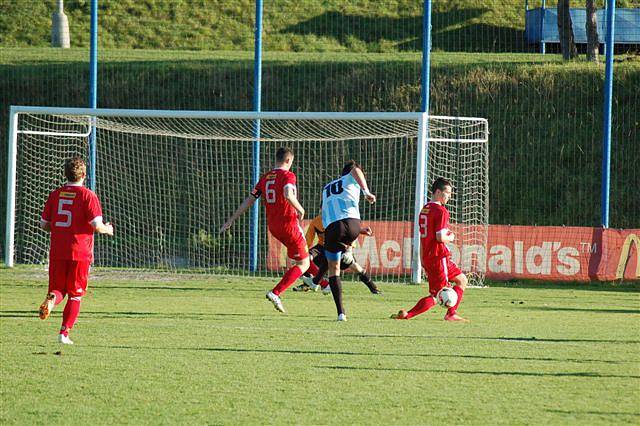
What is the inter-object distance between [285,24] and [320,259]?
15061mm

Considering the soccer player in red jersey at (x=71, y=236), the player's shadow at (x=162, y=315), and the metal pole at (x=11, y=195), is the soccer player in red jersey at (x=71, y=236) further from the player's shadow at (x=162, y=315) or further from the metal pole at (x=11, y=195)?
the metal pole at (x=11, y=195)

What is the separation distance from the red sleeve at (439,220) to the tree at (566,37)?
12.9 metres

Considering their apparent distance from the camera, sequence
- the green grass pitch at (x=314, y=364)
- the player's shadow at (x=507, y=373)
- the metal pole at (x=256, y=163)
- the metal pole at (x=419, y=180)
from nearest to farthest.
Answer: the green grass pitch at (x=314, y=364)
the player's shadow at (x=507, y=373)
the metal pole at (x=419, y=180)
the metal pole at (x=256, y=163)

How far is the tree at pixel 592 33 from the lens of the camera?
21.3 m

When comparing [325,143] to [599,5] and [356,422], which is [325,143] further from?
[356,422]

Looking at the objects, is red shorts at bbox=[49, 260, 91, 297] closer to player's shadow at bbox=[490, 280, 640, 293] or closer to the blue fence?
player's shadow at bbox=[490, 280, 640, 293]

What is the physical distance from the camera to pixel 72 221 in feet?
30.1

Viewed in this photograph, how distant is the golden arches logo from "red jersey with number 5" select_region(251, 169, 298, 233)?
8007mm

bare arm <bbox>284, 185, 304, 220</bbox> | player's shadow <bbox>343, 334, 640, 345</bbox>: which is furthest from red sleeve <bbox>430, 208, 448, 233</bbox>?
bare arm <bbox>284, 185, 304, 220</bbox>

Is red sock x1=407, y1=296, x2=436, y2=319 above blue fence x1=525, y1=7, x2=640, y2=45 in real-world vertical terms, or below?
below

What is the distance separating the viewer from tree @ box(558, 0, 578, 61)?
73.8 feet

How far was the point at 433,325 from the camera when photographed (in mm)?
10984

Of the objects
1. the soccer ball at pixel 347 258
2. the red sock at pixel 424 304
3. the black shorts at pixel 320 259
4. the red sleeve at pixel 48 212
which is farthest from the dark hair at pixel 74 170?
the soccer ball at pixel 347 258

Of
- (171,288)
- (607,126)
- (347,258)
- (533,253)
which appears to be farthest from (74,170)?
(607,126)
